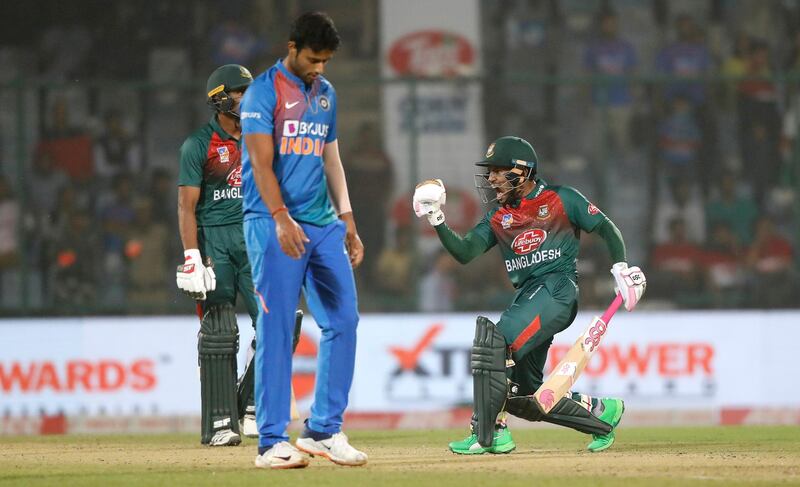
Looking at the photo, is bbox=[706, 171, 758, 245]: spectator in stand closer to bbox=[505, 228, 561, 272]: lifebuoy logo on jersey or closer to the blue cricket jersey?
bbox=[505, 228, 561, 272]: lifebuoy logo on jersey

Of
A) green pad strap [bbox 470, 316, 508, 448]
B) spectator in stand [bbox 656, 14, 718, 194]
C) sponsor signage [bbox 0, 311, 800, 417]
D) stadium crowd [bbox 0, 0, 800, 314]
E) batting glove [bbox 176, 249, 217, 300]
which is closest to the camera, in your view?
green pad strap [bbox 470, 316, 508, 448]

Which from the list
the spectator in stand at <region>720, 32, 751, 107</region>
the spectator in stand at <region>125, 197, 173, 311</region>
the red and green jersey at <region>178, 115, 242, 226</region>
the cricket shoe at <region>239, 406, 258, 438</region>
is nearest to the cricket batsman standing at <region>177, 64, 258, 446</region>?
the red and green jersey at <region>178, 115, 242, 226</region>

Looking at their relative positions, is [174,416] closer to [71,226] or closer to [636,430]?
[71,226]

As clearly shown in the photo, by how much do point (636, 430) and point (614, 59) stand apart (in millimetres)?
6354

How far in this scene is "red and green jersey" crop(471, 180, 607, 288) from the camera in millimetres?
7004

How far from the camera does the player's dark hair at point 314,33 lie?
226 inches

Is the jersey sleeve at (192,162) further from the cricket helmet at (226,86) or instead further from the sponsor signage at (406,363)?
the sponsor signage at (406,363)

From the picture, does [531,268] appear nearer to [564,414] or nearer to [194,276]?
[564,414]

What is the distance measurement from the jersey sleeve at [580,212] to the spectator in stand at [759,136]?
5956mm

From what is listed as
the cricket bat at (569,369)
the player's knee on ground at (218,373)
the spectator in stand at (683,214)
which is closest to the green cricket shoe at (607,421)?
the cricket bat at (569,369)

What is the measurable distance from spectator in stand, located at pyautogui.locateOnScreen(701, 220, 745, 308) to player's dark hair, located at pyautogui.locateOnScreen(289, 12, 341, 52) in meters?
7.19

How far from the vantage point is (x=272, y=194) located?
566 cm

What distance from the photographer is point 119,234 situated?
1204 cm

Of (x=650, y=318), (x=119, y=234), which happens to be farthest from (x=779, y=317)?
(x=119, y=234)
